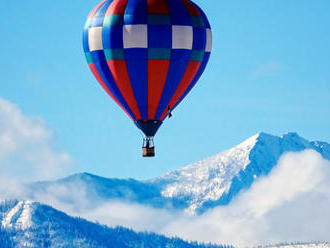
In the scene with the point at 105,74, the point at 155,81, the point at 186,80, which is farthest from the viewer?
the point at 186,80

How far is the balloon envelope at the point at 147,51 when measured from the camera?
152m

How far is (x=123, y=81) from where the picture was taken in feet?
510

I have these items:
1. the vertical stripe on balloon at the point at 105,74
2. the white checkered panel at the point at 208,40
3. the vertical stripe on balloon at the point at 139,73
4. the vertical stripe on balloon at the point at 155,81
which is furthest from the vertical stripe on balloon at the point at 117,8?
the white checkered panel at the point at 208,40

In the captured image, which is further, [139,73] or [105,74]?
[105,74]

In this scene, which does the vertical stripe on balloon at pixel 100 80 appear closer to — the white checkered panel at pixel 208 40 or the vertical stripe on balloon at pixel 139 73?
the vertical stripe on balloon at pixel 139 73

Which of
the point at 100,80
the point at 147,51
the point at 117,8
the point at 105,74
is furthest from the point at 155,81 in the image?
the point at 117,8

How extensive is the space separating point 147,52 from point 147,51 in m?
0.17

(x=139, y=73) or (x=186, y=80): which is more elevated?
(x=186, y=80)

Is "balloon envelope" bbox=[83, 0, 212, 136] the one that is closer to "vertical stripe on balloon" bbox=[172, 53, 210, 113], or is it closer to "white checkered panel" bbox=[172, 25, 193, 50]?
"white checkered panel" bbox=[172, 25, 193, 50]

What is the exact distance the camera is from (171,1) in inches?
6073

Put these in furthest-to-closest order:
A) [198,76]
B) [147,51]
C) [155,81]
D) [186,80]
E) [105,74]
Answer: [198,76] → [186,80] → [105,74] → [155,81] → [147,51]

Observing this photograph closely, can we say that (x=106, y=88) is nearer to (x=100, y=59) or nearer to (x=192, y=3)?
(x=100, y=59)

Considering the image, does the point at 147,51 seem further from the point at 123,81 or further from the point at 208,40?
the point at 208,40

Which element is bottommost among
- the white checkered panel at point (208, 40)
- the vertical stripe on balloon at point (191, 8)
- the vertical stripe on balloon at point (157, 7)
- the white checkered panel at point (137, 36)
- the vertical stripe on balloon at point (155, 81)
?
the vertical stripe on balloon at point (155, 81)
